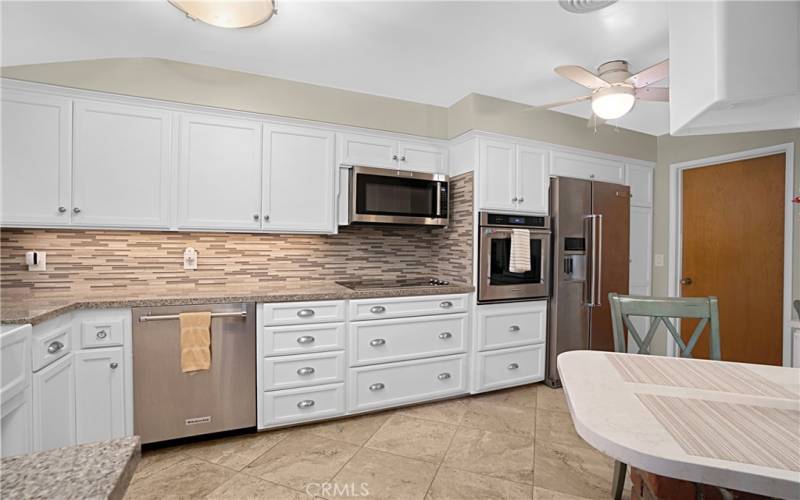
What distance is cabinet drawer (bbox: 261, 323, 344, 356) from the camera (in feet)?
7.82

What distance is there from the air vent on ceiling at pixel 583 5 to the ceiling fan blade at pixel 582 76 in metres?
0.26

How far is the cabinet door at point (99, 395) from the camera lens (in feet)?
6.57

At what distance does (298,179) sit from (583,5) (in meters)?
2.01

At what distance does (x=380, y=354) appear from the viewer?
269 centimetres

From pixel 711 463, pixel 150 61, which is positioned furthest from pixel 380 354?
pixel 150 61

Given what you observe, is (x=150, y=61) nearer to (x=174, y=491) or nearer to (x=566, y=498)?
(x=174, y=491)

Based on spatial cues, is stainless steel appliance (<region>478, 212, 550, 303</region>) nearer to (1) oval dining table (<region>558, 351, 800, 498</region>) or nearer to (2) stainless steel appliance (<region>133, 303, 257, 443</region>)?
(1) oval dining table (<region>558, 351, 800, 498</region>)

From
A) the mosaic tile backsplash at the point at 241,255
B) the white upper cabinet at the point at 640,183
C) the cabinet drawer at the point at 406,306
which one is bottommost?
the cabinet drawer at the point at 406,306

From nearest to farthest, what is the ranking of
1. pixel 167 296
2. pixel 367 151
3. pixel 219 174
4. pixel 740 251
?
1. pixel 167 296
2. pixel 219 174
3. pixel 367 151
4. pixel 740 251

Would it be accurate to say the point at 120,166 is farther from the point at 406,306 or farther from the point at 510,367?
the point at 510,367

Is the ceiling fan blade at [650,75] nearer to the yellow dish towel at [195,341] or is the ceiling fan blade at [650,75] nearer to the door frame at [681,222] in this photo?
the door frame at [681,222]

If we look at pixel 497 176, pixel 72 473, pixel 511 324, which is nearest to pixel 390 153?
pixel 497 176

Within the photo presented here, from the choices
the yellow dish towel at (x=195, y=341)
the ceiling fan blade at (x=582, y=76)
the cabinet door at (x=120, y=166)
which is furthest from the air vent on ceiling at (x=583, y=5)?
the yellow dish towel at (x=195, y=341)
